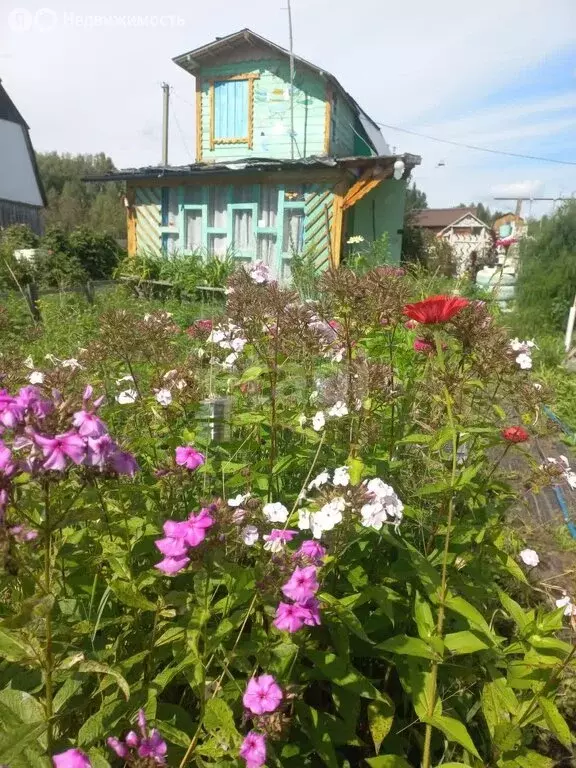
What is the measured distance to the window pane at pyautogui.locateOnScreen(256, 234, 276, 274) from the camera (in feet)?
34.8

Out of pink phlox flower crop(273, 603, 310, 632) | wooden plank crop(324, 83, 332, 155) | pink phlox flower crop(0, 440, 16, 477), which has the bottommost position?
pink phlox flower crop(273, 603, 310, 632)

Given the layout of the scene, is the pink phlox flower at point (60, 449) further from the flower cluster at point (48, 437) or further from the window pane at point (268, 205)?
the window pane at point (268, 205)

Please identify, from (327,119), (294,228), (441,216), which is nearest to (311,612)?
(294,228)

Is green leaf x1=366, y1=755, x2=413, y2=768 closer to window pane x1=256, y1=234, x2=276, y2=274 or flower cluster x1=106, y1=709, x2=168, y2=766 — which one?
flower cluster x1=106, y1=709, x2=168, y2=766

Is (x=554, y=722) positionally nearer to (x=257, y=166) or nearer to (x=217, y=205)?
(x=257, y=166)

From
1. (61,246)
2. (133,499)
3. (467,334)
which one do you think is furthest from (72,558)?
(61,246)

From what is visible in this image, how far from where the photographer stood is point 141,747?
101 centimetres

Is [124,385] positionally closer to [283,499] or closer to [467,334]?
[283,499]

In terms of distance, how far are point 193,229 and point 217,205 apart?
70 centimetres

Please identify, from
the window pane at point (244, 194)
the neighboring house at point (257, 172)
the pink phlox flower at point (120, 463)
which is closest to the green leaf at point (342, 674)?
the pink phlox flower at point (120, 463)

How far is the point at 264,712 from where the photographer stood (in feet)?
3.62

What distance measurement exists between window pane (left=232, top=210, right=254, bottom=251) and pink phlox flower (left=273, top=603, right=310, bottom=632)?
1006 cm

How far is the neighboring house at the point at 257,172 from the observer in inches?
395

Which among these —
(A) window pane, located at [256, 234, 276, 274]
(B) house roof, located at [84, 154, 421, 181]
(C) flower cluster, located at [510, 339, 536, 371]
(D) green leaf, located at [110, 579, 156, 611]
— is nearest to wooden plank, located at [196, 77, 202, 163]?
(B) house roof, located at [84, 154, 421, 181]
